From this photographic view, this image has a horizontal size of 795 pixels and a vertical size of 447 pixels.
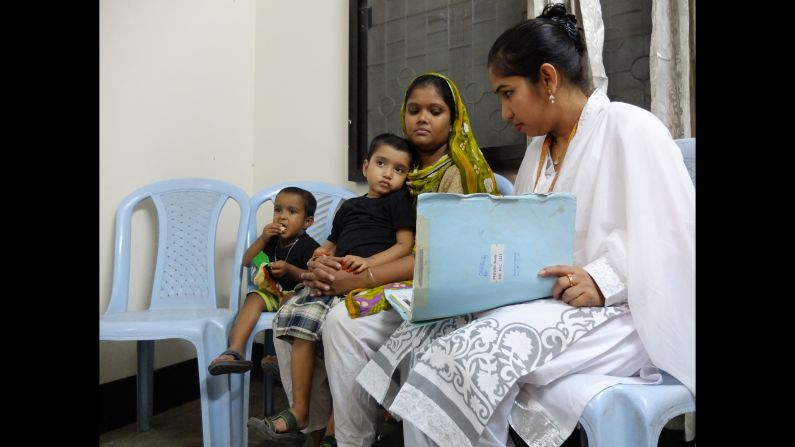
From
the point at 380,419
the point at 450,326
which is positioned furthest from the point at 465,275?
the point at 380,419

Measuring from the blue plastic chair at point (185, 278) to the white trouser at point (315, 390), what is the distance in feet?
0.77

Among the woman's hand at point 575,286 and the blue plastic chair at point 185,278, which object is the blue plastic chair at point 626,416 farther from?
the blue plastic chair at point 185,278

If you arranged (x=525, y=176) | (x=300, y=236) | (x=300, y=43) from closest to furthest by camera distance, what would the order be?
(x=525, y=176) → (x=300, y=236) → (x=300, y=43)

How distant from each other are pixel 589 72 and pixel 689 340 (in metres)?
1.13

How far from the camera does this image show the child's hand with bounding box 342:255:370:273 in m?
1.76

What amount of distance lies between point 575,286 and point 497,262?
18 centimetres

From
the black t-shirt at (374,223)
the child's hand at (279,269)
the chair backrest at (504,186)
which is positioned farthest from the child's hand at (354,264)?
the chair backrest at (504,186)

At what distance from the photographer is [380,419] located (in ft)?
5.51

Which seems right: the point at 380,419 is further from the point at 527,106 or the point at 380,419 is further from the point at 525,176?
the point at 527,106

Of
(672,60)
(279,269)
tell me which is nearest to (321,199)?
(279,269)

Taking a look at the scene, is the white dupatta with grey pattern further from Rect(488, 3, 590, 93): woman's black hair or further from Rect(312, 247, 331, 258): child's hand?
Rect(312, 247, 331, 258): child's hand

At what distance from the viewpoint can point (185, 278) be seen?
2.41 m

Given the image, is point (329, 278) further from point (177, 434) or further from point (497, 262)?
point (177, 434)
